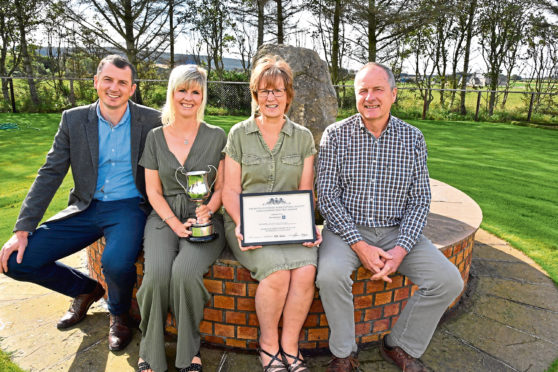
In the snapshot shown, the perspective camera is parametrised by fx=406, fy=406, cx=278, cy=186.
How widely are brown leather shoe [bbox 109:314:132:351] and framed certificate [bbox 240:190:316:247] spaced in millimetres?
962

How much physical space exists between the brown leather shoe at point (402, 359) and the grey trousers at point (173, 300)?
1.06m

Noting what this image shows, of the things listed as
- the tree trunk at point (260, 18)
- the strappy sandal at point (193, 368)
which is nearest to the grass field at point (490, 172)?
the strappy sandal at point (193, 368)

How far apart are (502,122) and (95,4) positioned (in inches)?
570

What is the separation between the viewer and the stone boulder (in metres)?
3.63

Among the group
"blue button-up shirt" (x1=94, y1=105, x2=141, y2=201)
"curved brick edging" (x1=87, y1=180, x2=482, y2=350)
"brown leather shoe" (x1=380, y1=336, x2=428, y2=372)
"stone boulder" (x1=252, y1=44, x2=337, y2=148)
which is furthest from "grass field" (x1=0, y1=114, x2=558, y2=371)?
"stone boulder" (x1=252, y1=44, x2=337, y2=148)

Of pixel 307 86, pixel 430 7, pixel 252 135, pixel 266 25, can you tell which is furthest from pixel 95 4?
pixel 252 135

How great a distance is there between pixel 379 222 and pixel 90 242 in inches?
72.4

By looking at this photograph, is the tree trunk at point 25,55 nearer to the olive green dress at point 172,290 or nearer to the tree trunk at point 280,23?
the tree trunk at point 280,23

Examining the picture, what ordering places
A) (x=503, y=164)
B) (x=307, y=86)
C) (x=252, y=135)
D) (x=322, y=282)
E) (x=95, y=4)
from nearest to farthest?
(x=322, y=282), (x=252, y=135), (x=307, y=86), (x=503, y=164), (x=95, y=4)

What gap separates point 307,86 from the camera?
3.63m

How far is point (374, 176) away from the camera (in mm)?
2445

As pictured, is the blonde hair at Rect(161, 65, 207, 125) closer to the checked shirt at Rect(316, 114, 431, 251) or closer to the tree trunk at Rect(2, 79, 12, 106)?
the checked shirt at Rect(316, 114, 431, 251)

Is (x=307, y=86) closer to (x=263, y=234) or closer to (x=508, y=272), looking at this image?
(x=263, y=234)

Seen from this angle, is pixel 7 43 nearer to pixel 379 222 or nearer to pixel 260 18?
pixel 260 18
